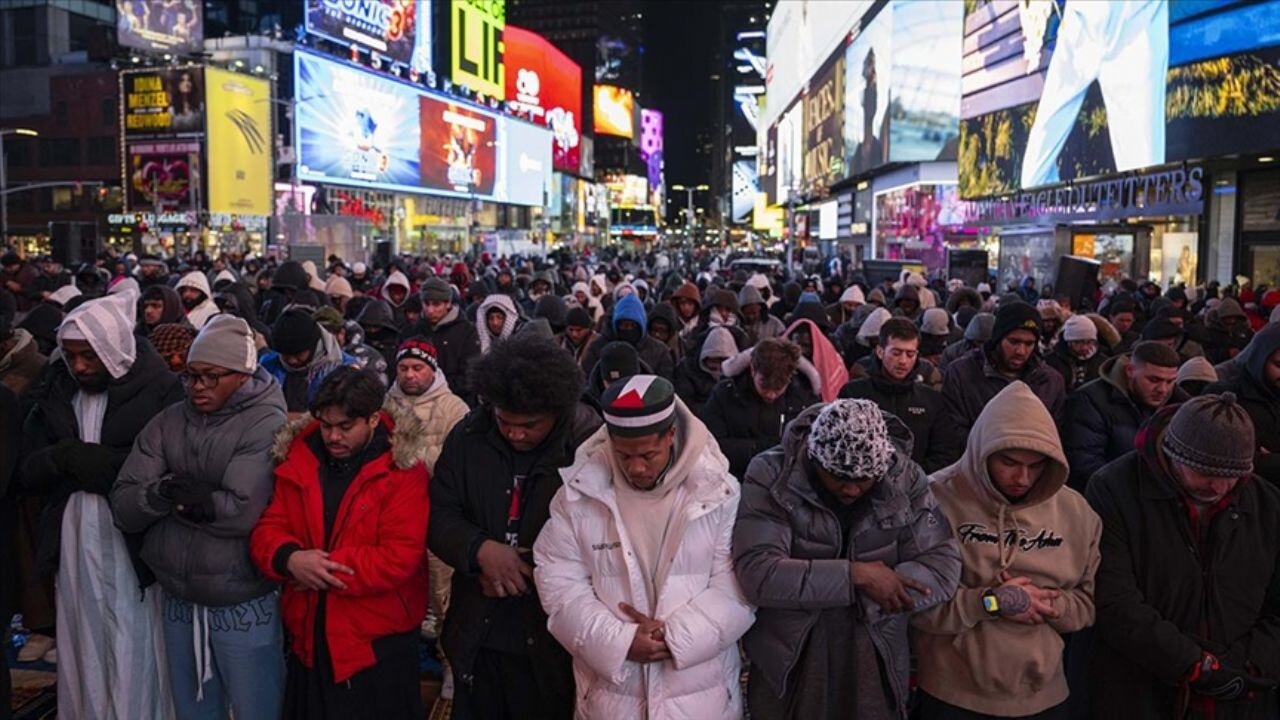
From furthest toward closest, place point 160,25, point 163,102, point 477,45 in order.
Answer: point 477,45
point 160,25
point 163,102

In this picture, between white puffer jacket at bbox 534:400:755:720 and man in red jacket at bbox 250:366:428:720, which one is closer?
white puffer jacket at bbox 534:400:755:720

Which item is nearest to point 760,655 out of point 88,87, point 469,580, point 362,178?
point 469,580

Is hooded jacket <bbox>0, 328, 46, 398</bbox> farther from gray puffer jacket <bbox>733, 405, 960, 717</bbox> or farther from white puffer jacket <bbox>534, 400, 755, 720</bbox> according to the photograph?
gray puffer jacket <bbox>733, 405, 960, 717</bbox>

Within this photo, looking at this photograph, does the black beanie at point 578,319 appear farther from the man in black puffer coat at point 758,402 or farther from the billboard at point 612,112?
the billboard at point 612,112

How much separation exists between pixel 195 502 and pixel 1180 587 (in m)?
3.57

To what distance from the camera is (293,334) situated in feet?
18.9

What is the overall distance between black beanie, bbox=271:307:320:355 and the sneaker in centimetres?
205

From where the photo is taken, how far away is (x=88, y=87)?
6362cm

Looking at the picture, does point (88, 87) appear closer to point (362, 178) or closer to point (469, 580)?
point (362, 178)

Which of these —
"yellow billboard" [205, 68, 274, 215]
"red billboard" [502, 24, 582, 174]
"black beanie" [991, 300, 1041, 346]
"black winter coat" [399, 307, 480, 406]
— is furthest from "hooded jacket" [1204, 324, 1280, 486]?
"red billboard" [502, 24, 582, 174]

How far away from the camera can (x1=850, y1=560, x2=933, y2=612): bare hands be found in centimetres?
319

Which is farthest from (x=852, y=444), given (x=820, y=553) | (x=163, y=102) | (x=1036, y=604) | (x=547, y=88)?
(x=547, y=88)

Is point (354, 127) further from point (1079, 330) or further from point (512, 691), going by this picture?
point (512, 691)

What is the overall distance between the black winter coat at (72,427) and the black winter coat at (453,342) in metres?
3.89
